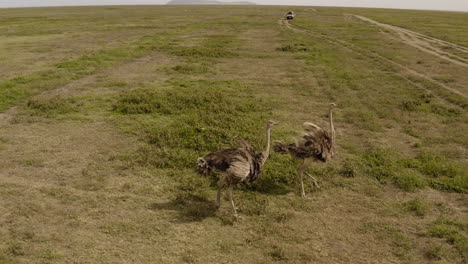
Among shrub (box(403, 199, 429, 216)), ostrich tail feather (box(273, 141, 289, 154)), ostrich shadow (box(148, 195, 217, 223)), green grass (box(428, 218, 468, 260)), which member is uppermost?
ostrich tail feather (box(273, 141, 289, 154))

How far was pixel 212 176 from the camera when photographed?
35.6 ft

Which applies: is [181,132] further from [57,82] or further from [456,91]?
[456,91]

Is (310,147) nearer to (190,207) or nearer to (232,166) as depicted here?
(232,166)

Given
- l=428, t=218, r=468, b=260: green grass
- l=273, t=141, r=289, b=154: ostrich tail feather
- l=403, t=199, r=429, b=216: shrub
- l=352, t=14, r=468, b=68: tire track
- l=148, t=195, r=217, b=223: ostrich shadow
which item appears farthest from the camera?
l=352, t=14, r=468, b=68: tire track

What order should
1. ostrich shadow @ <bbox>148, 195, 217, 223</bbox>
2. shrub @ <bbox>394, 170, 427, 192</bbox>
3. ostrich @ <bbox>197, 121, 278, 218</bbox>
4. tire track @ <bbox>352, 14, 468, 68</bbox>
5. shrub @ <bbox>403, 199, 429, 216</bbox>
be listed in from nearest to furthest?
ostrich @ <bbox>197, 121, 278, 218</bbox>, ostrich shadow @ <bbox>148, 195, 217, 223</bbox>, shrub @ <bbox>403, 199, 429, 216</bbox>, shrub @ <bbox>394, 170, 427, 192</bbox>, tire track @ <bbox>352, 14, 468, 68</bbox>

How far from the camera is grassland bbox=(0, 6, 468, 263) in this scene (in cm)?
808

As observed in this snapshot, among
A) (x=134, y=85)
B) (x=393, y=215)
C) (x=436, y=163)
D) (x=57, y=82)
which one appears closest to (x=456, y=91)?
(x=436, y=163)

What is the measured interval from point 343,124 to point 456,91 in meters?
8.40

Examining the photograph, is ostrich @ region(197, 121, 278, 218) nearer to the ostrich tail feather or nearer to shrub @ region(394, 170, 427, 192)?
the ostrich tail feather

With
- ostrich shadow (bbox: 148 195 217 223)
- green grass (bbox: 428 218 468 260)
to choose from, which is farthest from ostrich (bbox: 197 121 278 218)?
green grass (bbox: 428 218 468 260)

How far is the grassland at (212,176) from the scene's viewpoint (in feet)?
26.5

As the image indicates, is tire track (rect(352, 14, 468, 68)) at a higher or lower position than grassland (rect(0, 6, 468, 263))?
higher

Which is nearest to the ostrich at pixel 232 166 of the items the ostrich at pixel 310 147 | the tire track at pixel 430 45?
the ostrich at pixel 310 147

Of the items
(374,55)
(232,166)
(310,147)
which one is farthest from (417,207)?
(374,55)
